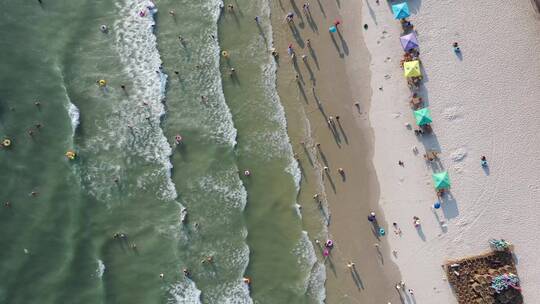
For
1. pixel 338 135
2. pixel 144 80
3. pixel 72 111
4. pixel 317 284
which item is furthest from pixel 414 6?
pixel 72 111

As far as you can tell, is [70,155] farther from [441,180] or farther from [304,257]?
[441,180]

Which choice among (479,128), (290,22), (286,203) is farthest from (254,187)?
(479,128)

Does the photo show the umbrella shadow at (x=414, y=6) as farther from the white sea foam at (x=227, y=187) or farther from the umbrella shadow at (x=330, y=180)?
the white sea foam at (x=227, y=187)

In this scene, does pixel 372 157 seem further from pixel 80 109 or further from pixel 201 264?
pixel 80 109

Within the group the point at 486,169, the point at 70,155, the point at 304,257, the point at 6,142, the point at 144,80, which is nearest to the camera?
the point at 6,142

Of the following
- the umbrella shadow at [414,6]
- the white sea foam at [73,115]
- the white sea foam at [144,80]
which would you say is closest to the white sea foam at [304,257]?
the white sea foam at [144,80]
